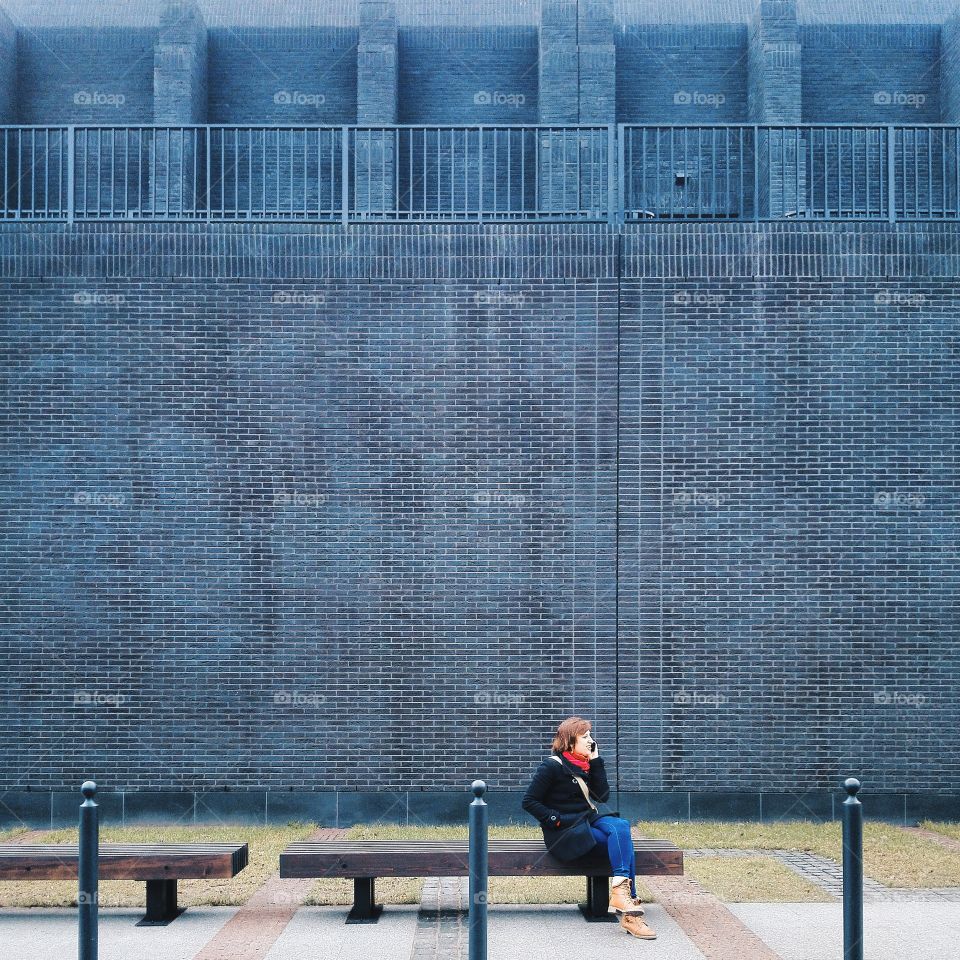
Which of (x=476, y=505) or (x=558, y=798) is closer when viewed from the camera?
(x=558, y=798)

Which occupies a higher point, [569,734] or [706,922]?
[569,734]

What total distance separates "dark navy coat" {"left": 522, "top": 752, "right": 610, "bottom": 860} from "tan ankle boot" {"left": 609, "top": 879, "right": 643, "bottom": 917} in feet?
1.28

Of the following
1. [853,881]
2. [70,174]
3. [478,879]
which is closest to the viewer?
[853,881]

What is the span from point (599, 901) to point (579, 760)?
2.98ft

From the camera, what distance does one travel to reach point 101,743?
9.32m

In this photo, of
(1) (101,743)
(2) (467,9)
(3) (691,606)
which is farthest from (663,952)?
(2) (467,9)

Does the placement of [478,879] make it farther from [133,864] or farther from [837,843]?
[837,843]

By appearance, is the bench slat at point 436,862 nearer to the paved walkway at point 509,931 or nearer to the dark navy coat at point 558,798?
the dark navy coat at point 558,798

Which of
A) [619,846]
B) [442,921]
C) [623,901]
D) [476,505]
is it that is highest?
[476,505]

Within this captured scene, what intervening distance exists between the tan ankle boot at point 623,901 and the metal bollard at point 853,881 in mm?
1392

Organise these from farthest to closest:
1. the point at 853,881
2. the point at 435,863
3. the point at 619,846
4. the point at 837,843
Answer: the point at 837,843 < the point at 435,863 < the point at 619,846 < the point at 853,881

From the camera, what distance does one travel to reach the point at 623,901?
5.97 metres

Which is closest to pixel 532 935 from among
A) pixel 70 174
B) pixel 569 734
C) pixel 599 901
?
pixel 599 901

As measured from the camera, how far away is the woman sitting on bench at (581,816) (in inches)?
237
